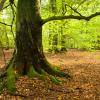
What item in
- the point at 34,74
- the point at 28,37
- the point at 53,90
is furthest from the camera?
the point at 28,37

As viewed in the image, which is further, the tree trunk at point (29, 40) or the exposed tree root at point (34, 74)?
the tree trunk at point (29, 40)

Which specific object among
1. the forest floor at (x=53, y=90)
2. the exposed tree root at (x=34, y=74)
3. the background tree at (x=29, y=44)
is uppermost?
the background tree at (x=29, y=44)

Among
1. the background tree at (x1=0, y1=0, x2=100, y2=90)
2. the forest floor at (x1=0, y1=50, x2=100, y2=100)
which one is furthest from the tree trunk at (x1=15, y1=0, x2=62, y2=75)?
the forest floor at (x1=0, y1=50, x2=100, y2=100)

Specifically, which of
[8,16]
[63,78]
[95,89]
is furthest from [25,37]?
[8,16]

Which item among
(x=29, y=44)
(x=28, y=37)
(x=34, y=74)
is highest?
(x=28, y=37)

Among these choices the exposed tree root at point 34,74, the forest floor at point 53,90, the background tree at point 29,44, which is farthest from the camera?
the background tree at point 29,44

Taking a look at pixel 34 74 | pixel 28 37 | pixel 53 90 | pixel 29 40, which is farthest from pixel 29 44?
pixel 53 90

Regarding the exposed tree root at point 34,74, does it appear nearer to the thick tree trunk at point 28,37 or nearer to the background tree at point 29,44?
the background tree at point 29,44

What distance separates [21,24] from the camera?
10328mm

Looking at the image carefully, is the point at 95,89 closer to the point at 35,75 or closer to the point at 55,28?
the point at 35,75

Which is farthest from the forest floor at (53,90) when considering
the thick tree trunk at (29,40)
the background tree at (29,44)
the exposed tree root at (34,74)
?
the thick tree trunk at (29,40)

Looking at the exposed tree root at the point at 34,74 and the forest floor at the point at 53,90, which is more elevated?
the exposed tree root at the point at 34,74

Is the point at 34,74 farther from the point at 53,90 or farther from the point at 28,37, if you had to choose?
the point at 28,37

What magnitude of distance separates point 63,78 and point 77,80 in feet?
2.10
